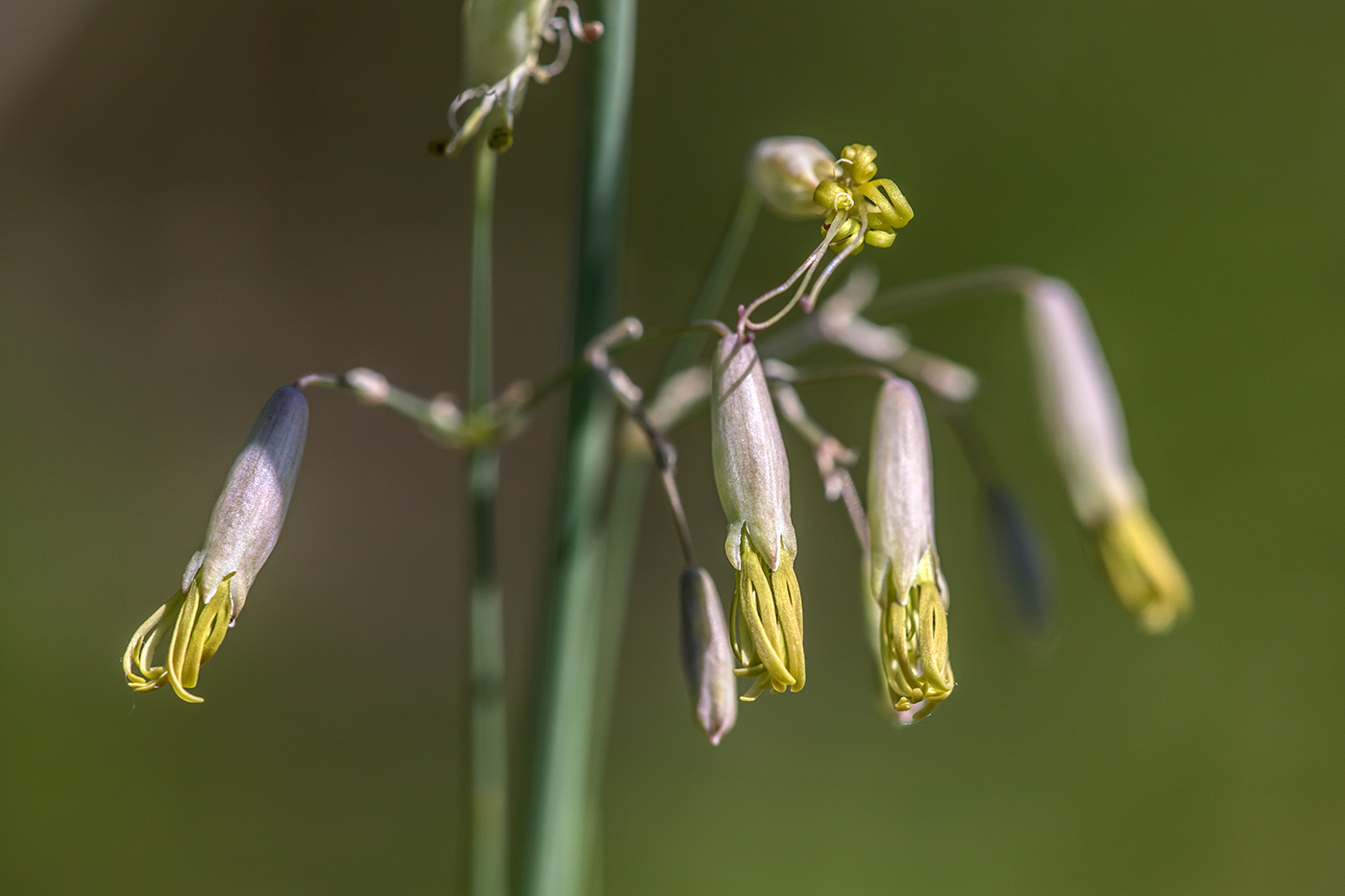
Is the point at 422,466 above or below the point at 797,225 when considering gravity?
below

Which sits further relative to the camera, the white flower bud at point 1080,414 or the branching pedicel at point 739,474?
the white flower bud at point 1080,414

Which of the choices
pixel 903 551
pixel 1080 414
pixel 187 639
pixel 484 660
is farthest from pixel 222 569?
pixel 1080 414

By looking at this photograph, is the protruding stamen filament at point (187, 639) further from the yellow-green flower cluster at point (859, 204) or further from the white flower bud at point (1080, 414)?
the white flower bud at point (1080, 414)

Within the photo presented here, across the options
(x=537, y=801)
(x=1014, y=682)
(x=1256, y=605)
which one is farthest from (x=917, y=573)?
(x=1256, y=605)

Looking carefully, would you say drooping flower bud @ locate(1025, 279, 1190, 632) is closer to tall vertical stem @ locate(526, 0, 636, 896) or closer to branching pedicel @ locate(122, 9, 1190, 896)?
branching pedicel @ locate(122, 9, 1190, 896)

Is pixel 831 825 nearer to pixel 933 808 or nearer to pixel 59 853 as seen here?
pixel 933 808

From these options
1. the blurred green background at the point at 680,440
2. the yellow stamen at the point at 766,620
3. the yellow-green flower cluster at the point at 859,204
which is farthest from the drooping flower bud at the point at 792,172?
the blurred green background at the point at 680,440

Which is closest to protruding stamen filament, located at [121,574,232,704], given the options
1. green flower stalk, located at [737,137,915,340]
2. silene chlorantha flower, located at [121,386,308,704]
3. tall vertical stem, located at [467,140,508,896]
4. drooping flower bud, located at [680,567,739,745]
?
silene chlorantha flower, located at [121,386,308,704]
